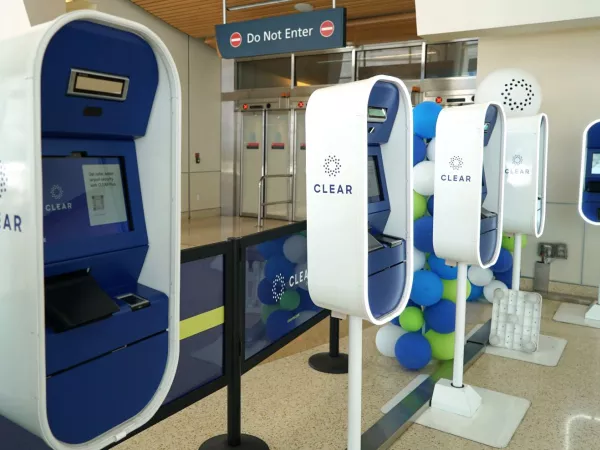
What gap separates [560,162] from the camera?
18.5 ft

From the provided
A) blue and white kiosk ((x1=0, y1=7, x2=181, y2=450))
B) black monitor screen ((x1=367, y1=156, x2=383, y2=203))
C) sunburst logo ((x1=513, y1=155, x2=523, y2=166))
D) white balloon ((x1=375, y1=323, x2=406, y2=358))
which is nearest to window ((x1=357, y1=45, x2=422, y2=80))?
sunburst logo ((x1=513, y1=155, x2=523, y2=166))

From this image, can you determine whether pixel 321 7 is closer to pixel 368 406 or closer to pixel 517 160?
pixel 517 160

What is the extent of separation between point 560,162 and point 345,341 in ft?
10.3

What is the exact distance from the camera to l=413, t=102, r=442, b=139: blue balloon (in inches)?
146

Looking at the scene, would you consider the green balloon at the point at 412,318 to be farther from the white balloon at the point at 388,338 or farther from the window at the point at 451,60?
the window at the point at 451,60

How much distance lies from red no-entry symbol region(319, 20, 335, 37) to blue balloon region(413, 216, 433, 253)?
207cm

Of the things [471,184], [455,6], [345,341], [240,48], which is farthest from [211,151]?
[471,184]

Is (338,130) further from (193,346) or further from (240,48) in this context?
(240,48)


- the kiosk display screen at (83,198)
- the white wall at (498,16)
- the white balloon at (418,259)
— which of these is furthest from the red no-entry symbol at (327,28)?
the kiosk display screen at (83,198)

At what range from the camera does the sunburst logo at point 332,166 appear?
195 centimetres

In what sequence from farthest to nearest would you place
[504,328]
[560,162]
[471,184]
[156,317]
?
[560,162]
[504,328]
[471,184]
[156,317]

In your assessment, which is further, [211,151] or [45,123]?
[211,151]

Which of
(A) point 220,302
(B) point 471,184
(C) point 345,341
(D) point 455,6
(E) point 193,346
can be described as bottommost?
(C) point 345,341

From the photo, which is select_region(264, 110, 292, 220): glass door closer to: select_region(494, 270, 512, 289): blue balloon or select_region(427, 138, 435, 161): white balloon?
select_region(494, 270, 512, 289): blue balloon
